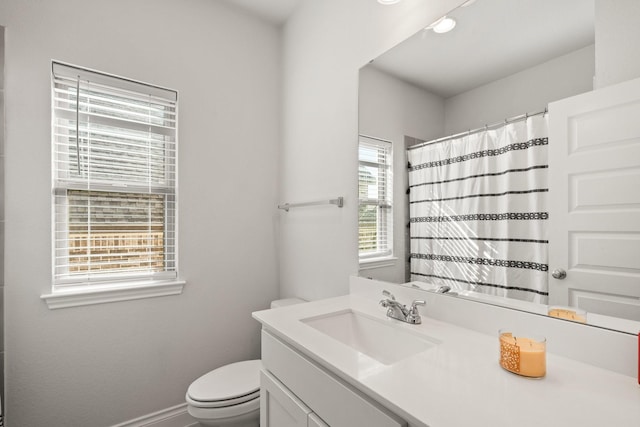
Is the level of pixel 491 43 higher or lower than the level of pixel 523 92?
higher

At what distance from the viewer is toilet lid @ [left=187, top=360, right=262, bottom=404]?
1.42m

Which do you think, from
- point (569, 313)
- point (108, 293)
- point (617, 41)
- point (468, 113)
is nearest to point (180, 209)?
point (108, 293)

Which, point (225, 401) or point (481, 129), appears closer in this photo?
point (481, 129)

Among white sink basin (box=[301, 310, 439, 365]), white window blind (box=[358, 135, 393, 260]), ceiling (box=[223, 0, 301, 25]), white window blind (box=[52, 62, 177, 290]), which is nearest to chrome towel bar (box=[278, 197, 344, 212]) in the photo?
white window blind (box=[358, 135, 393, 260])

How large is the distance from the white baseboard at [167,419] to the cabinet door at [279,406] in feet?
3.03

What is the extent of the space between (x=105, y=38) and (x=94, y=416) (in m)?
1.99

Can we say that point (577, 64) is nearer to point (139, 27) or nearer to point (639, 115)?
point (639, 115)

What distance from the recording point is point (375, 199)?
1.45m

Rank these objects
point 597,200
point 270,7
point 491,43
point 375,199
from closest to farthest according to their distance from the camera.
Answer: point 597,200 < point 491,43 < point 375,199 < point 270,7

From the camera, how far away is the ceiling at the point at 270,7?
198 cm

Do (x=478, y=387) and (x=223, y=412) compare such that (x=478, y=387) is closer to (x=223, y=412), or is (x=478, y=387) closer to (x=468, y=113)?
(x=468, y=113)

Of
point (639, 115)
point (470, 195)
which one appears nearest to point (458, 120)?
point (470, 195)

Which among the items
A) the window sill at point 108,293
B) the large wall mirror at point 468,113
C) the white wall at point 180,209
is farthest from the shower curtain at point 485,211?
the window sill at point 108,293

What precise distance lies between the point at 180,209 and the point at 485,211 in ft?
5.31
